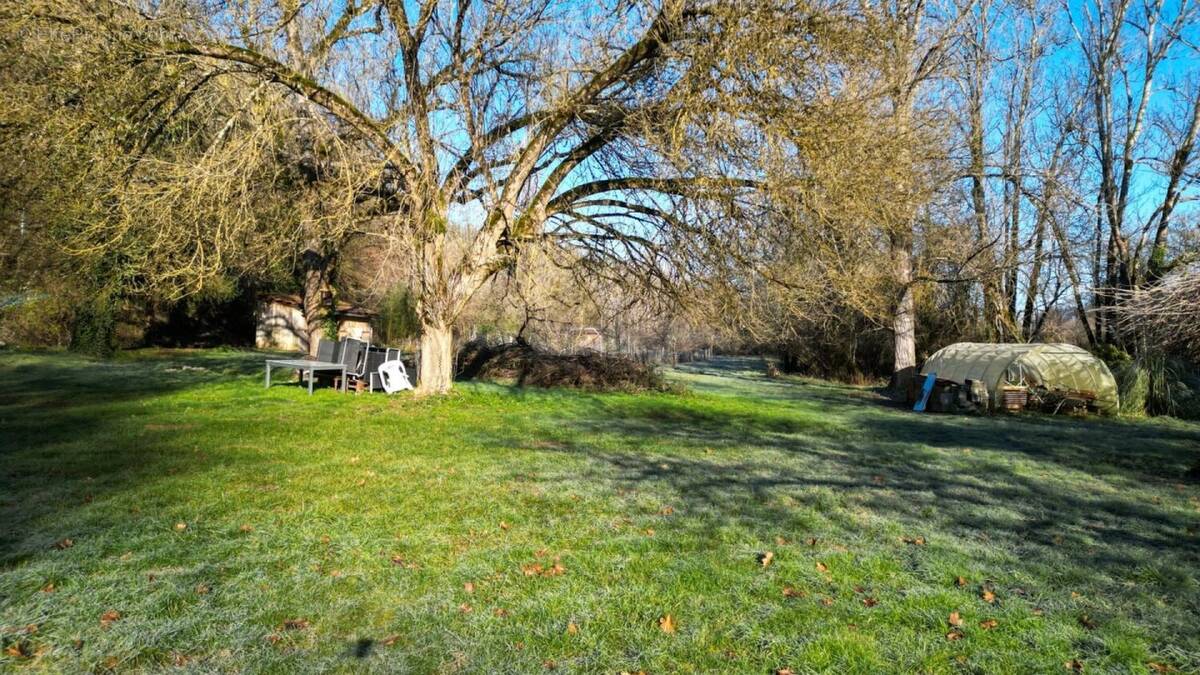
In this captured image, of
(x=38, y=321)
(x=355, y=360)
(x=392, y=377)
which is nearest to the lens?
(x=392, y=377)

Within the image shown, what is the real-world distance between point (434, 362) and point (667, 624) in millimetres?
10635

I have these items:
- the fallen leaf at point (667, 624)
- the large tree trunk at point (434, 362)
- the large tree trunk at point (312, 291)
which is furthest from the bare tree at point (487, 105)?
the large tree trunk at point (312, 291)

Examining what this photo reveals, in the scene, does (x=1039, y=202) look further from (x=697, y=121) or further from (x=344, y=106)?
(x=344, y=106)

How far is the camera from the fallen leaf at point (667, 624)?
3.58m

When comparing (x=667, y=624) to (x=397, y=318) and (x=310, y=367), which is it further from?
(x=397, y=318)

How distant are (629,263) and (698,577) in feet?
32.7

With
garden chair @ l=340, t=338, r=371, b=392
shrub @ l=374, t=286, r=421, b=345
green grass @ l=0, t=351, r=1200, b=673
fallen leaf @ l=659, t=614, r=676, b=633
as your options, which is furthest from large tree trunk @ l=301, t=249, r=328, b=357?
fallen leaf @ l=659, t=614, r=676, b=633

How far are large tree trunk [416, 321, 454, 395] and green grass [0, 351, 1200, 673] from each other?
332 cm

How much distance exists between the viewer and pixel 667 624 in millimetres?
3633

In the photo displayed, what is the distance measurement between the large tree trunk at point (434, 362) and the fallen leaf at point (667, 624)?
407 inches

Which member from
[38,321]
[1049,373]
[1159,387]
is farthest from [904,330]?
[38,321]

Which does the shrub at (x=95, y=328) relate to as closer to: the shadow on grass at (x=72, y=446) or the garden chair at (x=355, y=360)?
the shadow on grass at (x=72, y=446)

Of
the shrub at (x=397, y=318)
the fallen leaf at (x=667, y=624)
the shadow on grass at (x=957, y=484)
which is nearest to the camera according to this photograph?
the fallen leaf at (x=667, y=624)

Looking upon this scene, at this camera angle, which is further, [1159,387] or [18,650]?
[1159,387]
